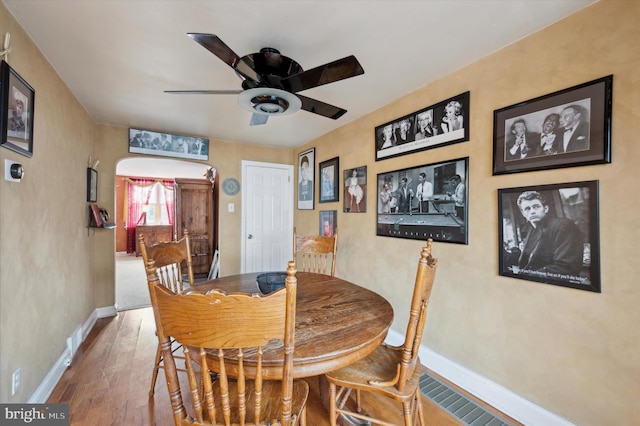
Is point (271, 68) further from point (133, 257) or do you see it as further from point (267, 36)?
point (133, 257)

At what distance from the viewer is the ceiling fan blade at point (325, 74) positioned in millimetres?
1372

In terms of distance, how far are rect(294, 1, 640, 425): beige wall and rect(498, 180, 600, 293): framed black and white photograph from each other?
0.15 feet

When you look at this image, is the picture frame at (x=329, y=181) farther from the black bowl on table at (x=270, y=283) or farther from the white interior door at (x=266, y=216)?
the black bowl on table at (x=270, y=283)

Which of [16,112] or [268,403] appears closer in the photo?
[268,403]

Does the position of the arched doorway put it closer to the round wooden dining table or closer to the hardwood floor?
the hardwood floor

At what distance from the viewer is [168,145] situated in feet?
11.8

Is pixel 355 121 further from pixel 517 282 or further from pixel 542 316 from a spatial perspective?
pixel 542 316

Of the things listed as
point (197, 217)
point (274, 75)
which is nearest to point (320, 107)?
point (274, 75)

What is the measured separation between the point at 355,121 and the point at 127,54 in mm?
2169

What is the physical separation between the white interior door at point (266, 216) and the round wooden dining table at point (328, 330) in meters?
2.34

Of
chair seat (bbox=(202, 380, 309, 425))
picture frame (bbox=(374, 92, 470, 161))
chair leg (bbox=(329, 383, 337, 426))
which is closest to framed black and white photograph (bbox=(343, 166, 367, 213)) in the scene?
picture frame (bbox=(374, 92, 470, 161))

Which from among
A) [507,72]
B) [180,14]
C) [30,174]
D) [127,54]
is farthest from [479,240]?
[30,174]

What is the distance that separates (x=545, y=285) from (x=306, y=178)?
10.3 feet

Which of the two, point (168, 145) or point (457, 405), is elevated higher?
point (168, 145)
